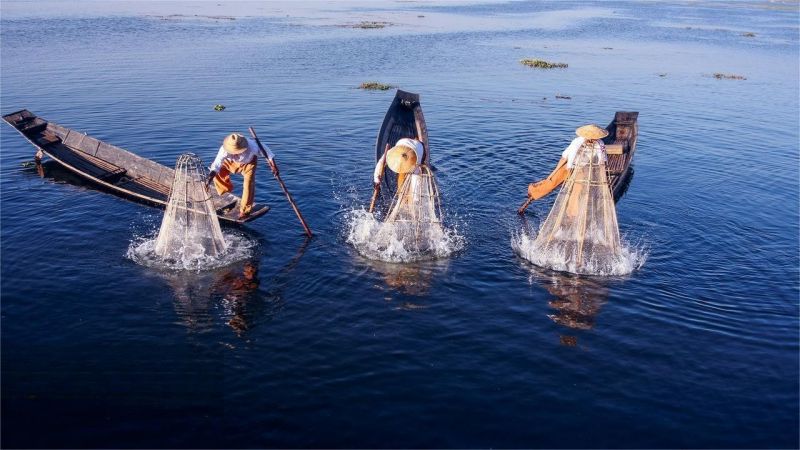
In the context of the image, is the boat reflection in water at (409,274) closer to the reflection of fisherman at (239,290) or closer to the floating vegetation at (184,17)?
the reflection of fisherman at (239,290)

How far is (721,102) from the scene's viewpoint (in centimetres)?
2945

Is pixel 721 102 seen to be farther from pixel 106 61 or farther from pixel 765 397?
pixel 106 61

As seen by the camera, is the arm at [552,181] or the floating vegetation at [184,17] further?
the floating vegetation at [184,17]

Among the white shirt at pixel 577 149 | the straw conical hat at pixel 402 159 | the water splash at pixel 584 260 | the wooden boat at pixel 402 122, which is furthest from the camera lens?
the wooden boat at pixel 402 122

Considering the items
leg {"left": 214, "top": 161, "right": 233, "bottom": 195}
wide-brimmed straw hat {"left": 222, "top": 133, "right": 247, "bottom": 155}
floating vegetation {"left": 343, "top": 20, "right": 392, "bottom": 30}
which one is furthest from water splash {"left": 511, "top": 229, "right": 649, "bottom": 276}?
floating vegetation {"left": 343, "top": 20, "right": 392, "bottom": 30}

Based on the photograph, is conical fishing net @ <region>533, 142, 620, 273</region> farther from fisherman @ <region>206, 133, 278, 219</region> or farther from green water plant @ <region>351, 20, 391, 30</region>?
green water plant @ <region>351, 20, 391, 30</region>

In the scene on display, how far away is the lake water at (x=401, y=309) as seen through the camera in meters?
7.79

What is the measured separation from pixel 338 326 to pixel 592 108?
22.3 m

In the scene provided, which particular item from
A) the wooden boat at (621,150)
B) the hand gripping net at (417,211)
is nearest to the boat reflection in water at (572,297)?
the hand gripping net at (417,211)

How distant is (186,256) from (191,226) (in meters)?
0.65

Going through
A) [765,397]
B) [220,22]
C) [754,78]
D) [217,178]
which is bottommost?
[765,397]

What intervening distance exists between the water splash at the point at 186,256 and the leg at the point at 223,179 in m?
1.41

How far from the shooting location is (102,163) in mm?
17000

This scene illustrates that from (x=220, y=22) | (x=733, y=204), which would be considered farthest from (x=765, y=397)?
(x=220, y=22)
